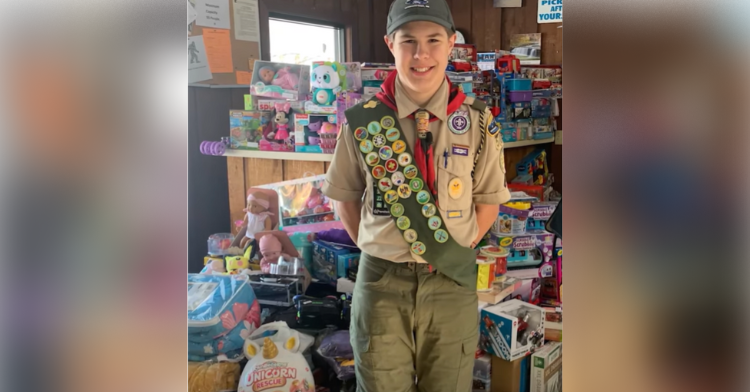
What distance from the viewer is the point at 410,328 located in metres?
1.26

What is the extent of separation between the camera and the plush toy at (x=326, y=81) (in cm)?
203

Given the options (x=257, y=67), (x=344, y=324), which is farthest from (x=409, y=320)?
(x=257, y=67)

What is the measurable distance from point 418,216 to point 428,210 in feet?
0.09

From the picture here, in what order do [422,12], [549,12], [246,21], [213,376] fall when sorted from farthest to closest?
1. [549,12]
2. [246,21]
3. [213,376]
4. [422,12]

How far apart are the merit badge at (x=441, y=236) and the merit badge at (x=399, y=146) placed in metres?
0.20

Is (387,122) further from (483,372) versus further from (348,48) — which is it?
(348,48)

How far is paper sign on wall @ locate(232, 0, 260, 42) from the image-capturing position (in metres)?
2.32

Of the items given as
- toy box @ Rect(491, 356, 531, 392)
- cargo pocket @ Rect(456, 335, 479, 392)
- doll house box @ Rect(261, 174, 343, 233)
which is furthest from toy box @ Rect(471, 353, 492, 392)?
doll house box @ Rect(261, 174, 343, 233)

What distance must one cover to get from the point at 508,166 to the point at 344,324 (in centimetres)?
118

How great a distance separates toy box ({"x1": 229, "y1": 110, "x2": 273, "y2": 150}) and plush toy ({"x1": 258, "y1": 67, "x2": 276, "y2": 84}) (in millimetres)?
135

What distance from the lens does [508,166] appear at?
2.65 m

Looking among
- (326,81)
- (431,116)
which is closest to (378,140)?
(431,116)

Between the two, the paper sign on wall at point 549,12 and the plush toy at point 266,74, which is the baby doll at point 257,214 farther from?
the paper sign on wall at point 549,12
